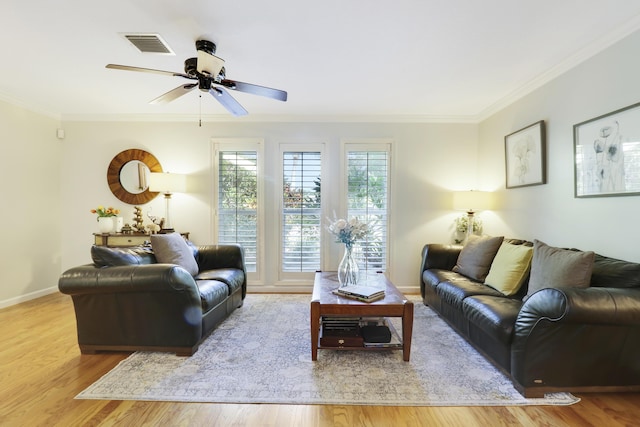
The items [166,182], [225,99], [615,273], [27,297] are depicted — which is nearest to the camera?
[615,273]

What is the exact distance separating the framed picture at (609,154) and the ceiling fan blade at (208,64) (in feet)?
9.65

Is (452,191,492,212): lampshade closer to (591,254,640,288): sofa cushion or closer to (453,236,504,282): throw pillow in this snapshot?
(453,236,504,282): throw pillow

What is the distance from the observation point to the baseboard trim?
11.1 feet

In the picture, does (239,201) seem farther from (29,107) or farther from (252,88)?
(29,107)

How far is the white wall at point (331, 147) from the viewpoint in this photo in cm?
405

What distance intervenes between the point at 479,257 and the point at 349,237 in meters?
1.47

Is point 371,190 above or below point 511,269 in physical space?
above

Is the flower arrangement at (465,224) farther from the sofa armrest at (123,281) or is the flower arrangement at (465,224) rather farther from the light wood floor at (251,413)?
the sofa armrest at (123,281)

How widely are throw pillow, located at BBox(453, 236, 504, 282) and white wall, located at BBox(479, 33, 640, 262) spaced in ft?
1.46

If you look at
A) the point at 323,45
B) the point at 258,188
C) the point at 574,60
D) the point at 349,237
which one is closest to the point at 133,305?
the point at 349,237

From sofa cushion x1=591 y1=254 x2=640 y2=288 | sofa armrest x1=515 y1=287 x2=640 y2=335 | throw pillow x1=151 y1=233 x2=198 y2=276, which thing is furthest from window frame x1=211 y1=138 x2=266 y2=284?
sofa cushion x1=591 y1=254 x2=640 y2=288

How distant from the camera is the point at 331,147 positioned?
13.3 feet

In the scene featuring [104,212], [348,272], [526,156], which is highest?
[526,156]

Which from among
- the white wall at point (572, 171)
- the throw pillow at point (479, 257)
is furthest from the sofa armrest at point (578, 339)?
the throw pillow at point (479, 257)
